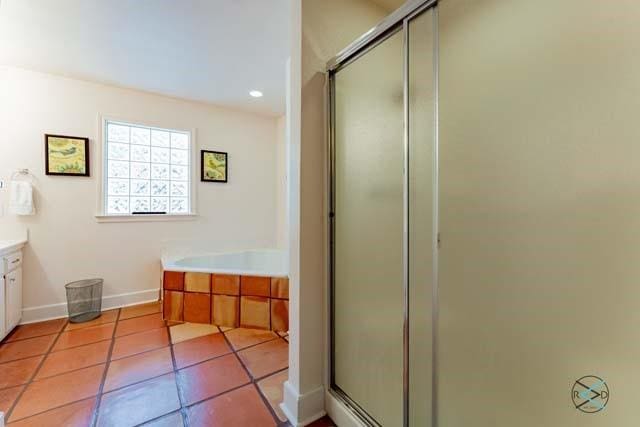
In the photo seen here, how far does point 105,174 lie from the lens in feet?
9.95

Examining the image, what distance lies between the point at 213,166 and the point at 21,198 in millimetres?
1783

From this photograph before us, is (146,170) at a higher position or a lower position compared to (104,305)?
higher

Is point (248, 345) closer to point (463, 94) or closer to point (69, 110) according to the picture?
point (463, 94)

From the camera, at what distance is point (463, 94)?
3.25ft

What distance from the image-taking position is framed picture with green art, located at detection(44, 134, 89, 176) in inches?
107

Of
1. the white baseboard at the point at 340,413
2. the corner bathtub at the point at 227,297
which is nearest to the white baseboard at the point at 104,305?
the corner bathtub at the point at 227,297

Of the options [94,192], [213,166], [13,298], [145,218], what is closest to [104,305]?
[13,298]

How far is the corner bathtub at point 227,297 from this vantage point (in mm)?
2531

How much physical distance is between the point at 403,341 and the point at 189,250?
302 cm

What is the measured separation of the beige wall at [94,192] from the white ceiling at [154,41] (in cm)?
25

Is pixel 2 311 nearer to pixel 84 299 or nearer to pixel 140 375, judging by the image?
pixel 84 299

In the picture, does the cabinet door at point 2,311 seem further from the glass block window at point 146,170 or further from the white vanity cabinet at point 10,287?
the glass block window at point 146,170

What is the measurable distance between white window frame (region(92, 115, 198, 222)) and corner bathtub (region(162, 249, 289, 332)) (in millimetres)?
804

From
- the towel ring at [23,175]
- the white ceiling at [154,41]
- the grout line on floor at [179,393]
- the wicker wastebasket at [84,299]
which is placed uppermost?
the white ceiling at [154,41]
